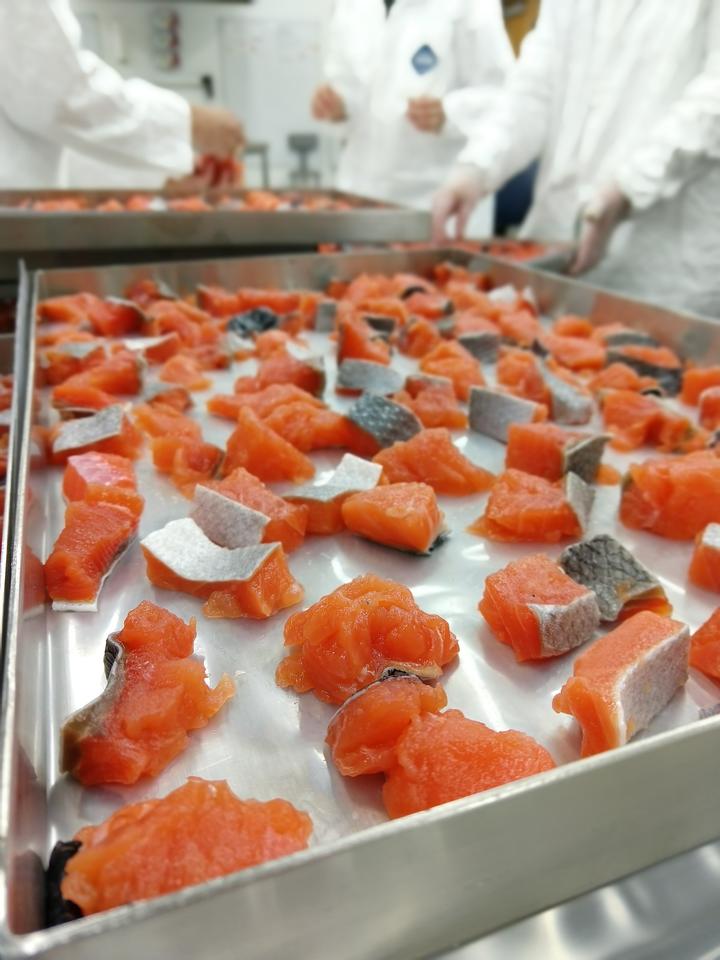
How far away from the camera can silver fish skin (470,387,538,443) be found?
167cm

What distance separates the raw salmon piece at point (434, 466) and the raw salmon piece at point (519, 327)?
921 millimetres

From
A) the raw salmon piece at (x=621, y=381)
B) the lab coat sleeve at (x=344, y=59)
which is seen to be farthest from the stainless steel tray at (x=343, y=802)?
the lab coat sleeve at (x=344, y=59)

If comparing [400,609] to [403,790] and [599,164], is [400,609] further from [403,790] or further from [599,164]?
[599,164]

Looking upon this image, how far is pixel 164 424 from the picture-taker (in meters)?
1.60

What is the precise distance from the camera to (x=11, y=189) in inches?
130

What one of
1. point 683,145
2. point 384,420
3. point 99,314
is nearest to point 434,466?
point 384,420

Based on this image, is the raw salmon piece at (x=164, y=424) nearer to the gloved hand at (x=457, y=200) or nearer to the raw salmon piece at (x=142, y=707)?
the raw salmon piece at (x=142, y=707)

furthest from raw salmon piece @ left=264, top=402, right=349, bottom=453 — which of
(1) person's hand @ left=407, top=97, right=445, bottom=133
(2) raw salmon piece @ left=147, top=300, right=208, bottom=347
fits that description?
(1) person's hand @ left=407, top=97, right=445, bottom=133

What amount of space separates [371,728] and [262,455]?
2.51 ft

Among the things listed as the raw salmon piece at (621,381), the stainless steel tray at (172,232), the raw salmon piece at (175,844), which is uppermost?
the stainless steel tray at (172,232)

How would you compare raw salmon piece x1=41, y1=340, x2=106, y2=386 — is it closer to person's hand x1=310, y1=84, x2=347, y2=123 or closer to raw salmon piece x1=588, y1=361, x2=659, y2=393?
raw salmon piece x1=588, y1=361, x2=659, y2=393

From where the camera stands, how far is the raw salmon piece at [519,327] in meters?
2.29

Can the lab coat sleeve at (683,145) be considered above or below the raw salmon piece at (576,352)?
above

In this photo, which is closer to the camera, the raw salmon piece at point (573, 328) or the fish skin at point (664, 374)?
the fish skin at point (664, 374)
